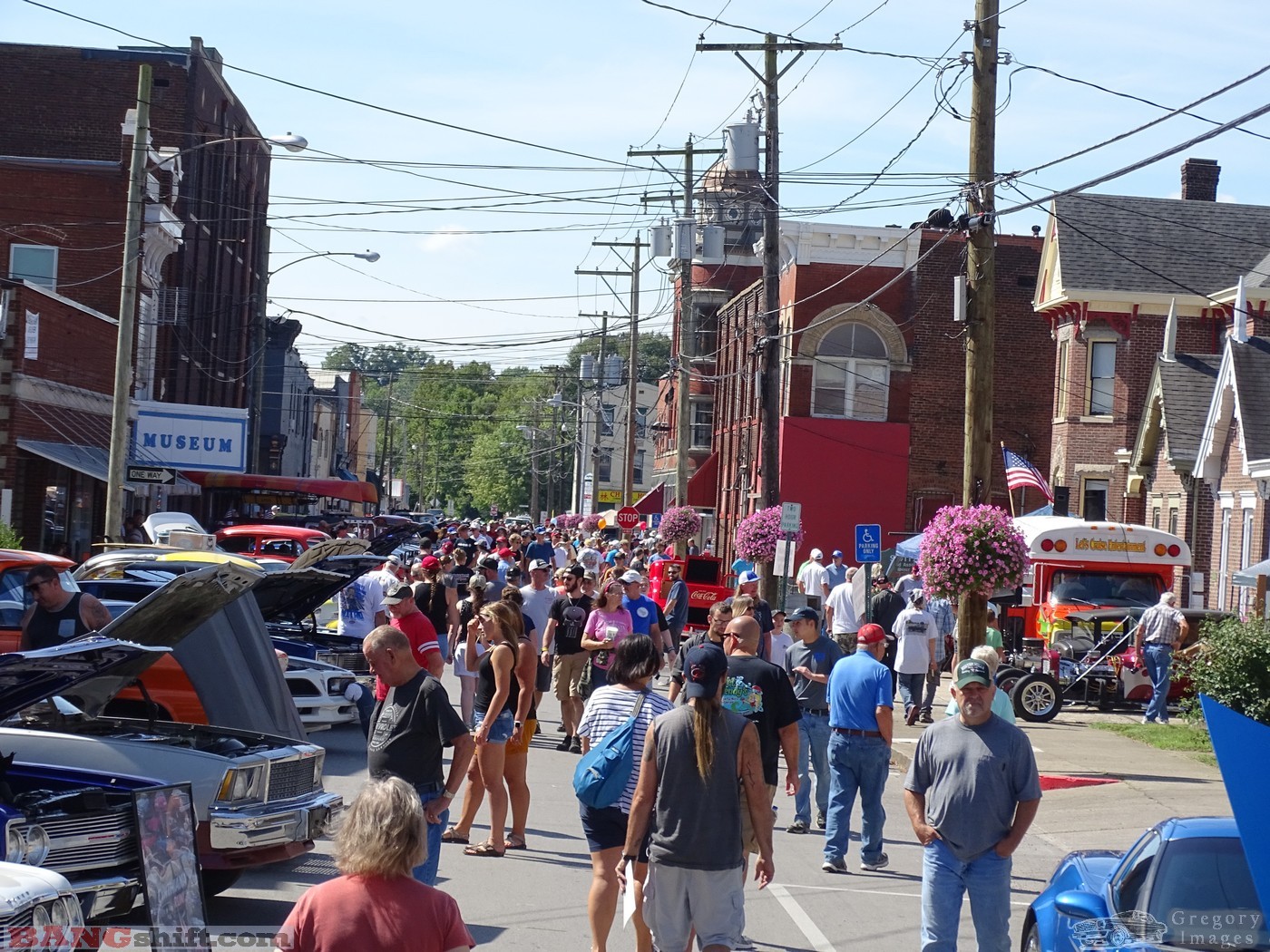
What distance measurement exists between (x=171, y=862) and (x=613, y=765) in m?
2.10

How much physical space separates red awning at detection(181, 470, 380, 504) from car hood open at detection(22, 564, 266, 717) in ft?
123

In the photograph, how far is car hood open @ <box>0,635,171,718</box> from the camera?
21.4 feet

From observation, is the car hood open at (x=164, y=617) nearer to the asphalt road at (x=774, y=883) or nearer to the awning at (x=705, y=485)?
the asphalt road at (x=774, y=883)

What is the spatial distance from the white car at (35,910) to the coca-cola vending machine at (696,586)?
20050 millimetres

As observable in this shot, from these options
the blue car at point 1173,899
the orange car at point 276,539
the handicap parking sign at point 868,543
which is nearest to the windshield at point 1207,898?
the blue car at point 1173,899

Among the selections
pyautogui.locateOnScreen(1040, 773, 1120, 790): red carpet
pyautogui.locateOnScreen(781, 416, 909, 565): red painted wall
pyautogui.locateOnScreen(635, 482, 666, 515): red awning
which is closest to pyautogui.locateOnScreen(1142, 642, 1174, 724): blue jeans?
pyautogui.locateOnScreen(1040, 773, 1120, 790): red carpet

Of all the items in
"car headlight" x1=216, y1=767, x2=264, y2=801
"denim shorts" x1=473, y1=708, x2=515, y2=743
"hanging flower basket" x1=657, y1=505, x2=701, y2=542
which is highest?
"hanging flower basket" x1=657, y1=505, x2=701, y2=542

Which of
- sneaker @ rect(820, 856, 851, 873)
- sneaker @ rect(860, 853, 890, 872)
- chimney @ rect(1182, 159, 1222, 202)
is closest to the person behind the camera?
sneaker @ rect(820, 856, 851, 873)

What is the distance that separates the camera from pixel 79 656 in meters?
6.73

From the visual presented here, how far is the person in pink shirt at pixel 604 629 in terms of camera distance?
1501 cm

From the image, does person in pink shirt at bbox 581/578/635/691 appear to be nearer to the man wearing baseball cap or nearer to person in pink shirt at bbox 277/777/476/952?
the man wearing baseball cap

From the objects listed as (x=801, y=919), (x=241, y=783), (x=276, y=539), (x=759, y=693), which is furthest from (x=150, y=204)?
(x=801, y=919)

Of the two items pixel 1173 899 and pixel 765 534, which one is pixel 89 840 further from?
pixel 765 534

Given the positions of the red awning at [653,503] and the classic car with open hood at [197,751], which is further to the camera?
the red awning at [653,503]
